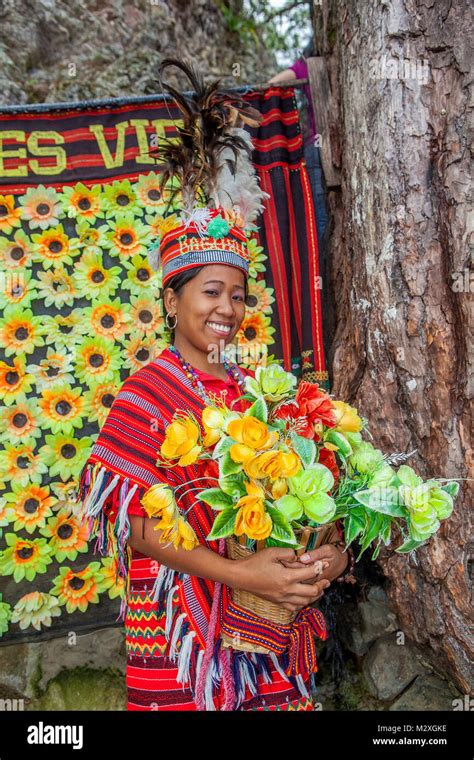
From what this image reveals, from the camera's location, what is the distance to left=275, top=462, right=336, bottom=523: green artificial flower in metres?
1.56

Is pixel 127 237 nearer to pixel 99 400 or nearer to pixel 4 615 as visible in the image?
pixel 99 400

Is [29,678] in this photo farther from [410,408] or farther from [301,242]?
[301,242]

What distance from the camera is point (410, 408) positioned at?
2697 millimetres

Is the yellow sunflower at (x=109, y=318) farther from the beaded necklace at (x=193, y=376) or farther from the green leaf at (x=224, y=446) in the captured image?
the green leaf at (x=224, y=446)

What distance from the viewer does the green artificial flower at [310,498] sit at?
1.56 meters

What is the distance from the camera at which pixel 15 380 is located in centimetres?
305

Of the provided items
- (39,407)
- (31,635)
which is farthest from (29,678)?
(39,407)

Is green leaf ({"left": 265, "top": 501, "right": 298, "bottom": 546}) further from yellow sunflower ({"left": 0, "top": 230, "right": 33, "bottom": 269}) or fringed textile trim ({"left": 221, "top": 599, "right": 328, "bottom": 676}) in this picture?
yellow sunflower ({"left": 0, "top": 230, "right": 33, "bottom": 269})

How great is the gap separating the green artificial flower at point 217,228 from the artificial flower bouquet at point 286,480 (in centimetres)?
63

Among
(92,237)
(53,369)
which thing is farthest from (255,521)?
(92,237)

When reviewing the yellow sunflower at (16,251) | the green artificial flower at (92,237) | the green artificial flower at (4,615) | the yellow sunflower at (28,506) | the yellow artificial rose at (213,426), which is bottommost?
the green artificial flower at (4,615)

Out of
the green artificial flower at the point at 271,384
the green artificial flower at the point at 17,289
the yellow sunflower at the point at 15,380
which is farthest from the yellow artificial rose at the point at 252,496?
the green artificial flower at the point at 17,289
